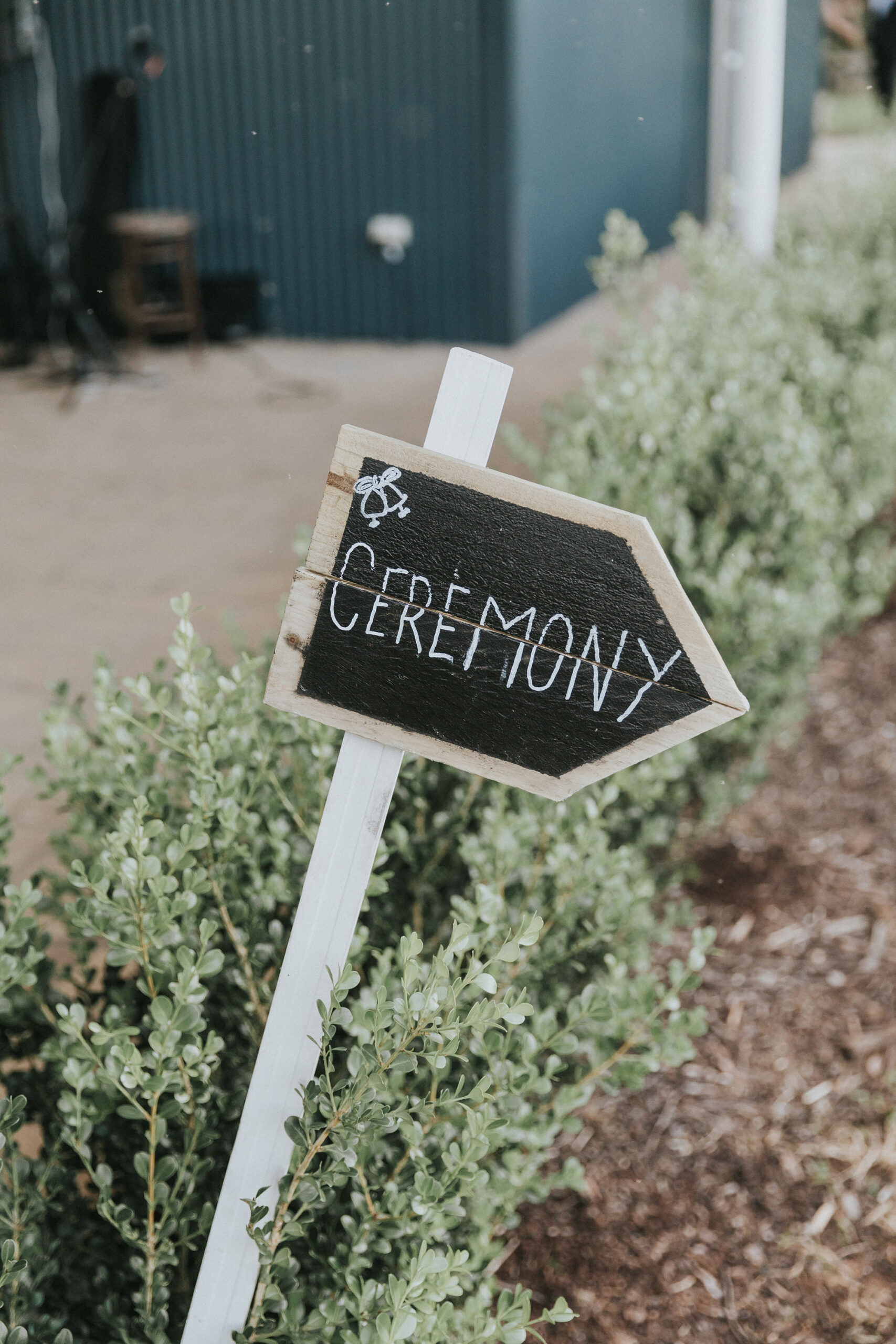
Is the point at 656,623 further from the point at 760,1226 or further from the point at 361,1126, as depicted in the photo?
the point at 760,1226

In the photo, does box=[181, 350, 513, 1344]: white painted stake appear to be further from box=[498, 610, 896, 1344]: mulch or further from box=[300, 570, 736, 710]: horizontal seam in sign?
box=[498, 610, 896, 1344]: mulch

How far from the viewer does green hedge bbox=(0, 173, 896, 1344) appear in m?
1.14

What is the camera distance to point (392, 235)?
27.3 ft

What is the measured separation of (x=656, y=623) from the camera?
3.61 feet

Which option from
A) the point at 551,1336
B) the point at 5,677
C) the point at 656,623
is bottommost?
the point at 5,677

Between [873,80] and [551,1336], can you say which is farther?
[873,80]

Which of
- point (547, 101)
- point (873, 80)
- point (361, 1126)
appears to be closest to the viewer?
point (361, 1126)

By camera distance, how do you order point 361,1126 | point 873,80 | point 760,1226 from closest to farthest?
1. point 361,1126
2. point 760,1226
3. point 873,80

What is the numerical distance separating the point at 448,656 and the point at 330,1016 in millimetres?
346

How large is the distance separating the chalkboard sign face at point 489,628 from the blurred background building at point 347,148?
7482 millimetres

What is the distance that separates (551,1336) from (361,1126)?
86 cm

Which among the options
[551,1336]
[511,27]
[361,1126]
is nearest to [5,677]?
[551,1336]

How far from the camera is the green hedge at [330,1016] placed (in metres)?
1.14

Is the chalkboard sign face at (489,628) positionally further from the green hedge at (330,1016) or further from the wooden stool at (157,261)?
the wooden stool at (157,261)
